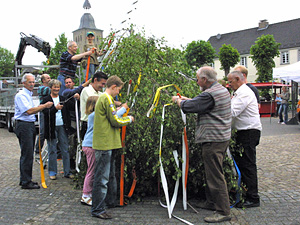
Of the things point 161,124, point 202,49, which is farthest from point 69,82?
point 202,49

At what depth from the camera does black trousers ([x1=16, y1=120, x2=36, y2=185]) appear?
18.6ft

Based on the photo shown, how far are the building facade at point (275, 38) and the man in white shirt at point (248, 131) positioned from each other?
142ft

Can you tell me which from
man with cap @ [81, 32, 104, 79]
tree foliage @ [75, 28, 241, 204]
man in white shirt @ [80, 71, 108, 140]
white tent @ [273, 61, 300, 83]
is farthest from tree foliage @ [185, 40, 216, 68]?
man in white shirt @ [80, 71, 108, 140]

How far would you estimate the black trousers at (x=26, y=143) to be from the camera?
5684 millimetres

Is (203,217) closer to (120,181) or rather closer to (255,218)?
(255,218)

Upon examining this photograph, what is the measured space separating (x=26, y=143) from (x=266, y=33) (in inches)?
2362

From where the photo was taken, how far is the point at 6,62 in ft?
286

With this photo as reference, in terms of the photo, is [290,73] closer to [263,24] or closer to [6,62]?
[263,24]

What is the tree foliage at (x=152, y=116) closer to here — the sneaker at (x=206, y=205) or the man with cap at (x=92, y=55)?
the sneaker at (x=206, y=205)

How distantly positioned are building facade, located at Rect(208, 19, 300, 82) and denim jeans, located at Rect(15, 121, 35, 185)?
4385 cm

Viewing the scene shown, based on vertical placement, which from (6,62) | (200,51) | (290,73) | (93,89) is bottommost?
(93,89)

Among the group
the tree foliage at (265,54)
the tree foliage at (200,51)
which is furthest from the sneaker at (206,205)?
the tree foliage at (200,51)

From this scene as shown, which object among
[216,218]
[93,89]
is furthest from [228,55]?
[216,218]

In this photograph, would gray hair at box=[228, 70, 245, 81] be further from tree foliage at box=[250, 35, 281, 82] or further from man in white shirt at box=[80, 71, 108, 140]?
tree foliage at box=[250, 35, 281, 82]
